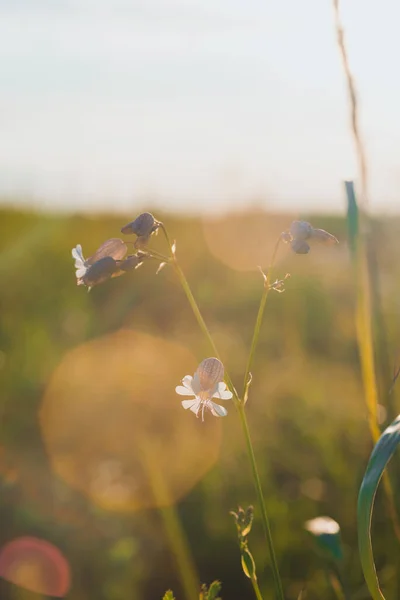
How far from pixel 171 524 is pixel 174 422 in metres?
1.07

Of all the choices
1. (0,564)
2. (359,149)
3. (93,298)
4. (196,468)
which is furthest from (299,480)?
(93,298)

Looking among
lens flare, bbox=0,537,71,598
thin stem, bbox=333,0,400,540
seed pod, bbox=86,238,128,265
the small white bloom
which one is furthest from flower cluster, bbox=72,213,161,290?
lens flare, bbox=0,537,71,598

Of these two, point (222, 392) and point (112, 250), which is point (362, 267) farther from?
point (112, 250)

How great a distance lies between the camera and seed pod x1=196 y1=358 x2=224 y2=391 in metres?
1.14

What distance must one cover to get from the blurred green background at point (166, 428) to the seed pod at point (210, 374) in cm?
23

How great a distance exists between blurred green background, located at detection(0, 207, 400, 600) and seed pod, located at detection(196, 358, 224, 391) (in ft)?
0.75

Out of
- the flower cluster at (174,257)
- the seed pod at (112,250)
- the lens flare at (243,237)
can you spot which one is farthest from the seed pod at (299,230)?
the lens flare at (243,237)

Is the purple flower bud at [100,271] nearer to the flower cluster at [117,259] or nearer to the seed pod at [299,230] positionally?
the flower cluster at [117,259]

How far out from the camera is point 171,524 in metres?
2.20

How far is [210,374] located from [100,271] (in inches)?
11.1

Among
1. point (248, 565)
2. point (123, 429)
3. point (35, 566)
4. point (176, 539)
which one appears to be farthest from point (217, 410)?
point (123, 429)

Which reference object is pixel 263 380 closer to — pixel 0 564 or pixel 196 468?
pixel 196 468

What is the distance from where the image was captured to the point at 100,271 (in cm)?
125

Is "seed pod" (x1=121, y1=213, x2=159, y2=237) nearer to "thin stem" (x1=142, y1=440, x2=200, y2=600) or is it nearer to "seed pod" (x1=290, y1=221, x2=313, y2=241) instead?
"seed pod" (x1=290, y1=221, x2=313, y2=241)
